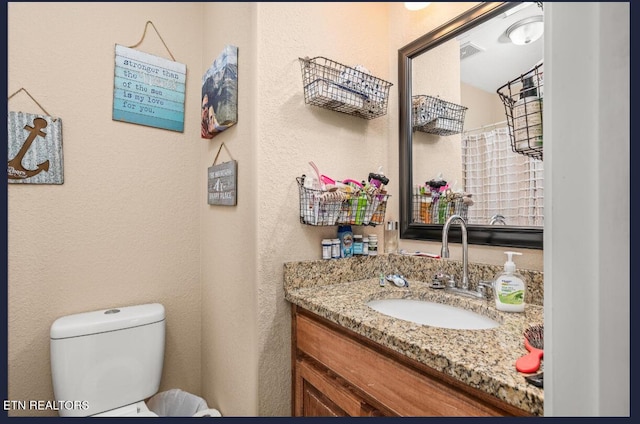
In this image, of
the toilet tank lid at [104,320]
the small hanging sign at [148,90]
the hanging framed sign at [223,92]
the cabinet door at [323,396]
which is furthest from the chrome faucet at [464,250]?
the small hanging sign at [148,90]

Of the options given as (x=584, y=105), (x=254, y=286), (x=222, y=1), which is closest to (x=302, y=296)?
(x=254, y=286)

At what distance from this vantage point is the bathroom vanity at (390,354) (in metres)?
0.58

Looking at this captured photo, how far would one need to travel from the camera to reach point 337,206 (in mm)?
1150

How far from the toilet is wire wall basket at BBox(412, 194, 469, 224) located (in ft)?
4.11

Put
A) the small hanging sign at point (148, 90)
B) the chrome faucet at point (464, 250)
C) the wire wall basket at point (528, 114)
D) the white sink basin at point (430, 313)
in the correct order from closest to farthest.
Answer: the wire wall basket at point (528, 114) < the white sink basin at point (430, 313) < the chrome faucet at point (464, 250) < the small hanging sign at point (148, 90)

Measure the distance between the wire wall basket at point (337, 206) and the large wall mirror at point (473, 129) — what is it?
272 mm

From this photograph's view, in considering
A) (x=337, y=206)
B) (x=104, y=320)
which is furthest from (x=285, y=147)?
(x=104, y=320)

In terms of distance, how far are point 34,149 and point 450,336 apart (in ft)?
5.39

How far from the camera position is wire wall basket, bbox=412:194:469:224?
123 centimetres

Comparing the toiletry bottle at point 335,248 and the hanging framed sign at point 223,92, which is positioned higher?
the hanging framed sign at point 223,92

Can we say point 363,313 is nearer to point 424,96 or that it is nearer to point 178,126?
point 424,96

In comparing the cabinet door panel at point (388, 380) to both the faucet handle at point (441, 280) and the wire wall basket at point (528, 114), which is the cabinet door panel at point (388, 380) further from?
the wire wall basket at point (528, 114)

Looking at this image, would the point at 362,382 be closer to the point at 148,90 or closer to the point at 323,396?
the point at 323,396

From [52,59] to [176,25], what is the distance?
1.91ft
